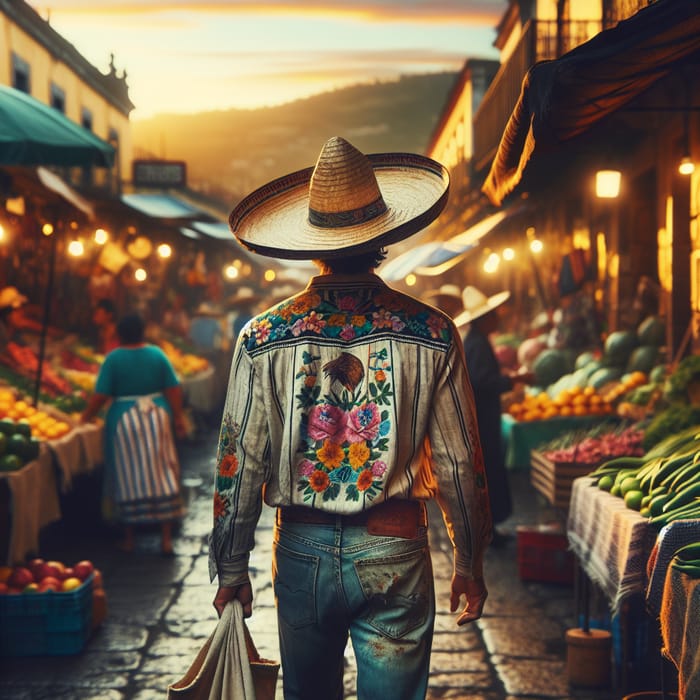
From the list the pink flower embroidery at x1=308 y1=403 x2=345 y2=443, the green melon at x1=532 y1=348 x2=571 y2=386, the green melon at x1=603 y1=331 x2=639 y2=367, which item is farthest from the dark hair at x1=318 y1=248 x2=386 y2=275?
the green melon at x1=532 y1=348 x2=571 y2=386

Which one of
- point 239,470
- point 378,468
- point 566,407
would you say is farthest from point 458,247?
point 378,468

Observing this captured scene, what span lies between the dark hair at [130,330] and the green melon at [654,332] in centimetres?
521

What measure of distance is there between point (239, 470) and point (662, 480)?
2.25 m

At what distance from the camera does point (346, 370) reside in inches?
112

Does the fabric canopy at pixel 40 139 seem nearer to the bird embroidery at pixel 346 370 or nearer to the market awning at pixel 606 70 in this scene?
the market awning at pixel 606 70

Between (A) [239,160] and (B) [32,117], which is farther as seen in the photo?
(A) [239,160]

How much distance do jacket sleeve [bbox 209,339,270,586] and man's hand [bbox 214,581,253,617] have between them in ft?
0.06

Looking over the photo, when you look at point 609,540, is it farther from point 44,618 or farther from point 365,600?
point 44,618

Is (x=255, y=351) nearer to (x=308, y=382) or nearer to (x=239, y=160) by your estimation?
(x=308, y=382)

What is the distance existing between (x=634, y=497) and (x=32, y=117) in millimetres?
5080

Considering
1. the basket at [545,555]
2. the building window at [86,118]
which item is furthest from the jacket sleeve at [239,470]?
the building window at [86,118]

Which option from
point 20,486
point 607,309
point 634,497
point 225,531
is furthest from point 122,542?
point 607,309

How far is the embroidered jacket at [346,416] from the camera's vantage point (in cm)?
279

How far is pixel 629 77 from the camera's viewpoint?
3.89m
